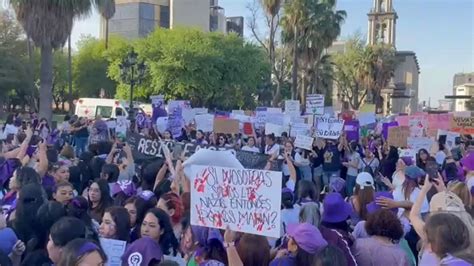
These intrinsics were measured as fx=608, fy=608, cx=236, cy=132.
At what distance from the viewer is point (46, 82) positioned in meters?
20.9

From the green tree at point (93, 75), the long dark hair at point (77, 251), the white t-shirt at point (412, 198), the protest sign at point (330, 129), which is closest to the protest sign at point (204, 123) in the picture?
the protest sign at point (330, 129)

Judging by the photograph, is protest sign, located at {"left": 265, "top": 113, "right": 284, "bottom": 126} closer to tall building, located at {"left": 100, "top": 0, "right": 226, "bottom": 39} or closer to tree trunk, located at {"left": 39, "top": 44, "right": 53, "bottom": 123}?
tree trunk, located at {"left": 39, "top": 44, "right": 53, "bottom": 123}

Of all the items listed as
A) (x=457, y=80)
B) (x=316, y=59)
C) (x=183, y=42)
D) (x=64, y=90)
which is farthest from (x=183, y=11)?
(x=457, y=80)

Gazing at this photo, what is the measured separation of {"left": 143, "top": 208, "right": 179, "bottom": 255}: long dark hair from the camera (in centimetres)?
447

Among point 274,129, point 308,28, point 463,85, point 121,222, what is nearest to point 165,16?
point 308,28

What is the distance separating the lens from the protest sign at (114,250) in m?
4.09

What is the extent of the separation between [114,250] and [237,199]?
93 centimetres

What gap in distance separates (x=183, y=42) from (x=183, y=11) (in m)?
39.8

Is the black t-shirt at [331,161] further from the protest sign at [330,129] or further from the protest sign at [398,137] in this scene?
the protest sign at [398,137]

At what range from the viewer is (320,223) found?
4824 millimetres

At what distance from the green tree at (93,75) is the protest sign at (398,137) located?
44798 millimetres

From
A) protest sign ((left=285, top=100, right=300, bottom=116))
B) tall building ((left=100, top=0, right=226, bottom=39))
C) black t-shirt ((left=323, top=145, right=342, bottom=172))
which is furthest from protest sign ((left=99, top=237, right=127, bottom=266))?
tall building ((left=100, top=0, right=226, bottom=39))

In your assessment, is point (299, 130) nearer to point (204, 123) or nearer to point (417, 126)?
point (204, 123)

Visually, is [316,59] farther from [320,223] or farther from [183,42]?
Answer: [320,223]
